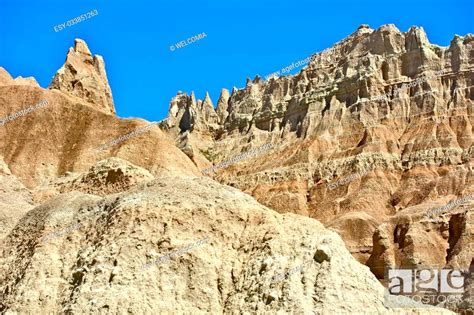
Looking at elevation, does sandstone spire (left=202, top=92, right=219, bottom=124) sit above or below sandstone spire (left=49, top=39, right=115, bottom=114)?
above

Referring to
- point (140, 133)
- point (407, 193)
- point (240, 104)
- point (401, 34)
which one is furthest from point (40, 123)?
point (240, 104)

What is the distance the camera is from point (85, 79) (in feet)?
235

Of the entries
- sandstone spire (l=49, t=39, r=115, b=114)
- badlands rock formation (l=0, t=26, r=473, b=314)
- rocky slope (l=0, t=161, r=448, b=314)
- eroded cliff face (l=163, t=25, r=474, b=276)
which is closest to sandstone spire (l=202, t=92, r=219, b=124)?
badlands rock formation (l=0, t=26, r=473, b=314)

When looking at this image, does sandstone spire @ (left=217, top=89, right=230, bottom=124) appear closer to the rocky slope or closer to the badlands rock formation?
the badlands rock formation

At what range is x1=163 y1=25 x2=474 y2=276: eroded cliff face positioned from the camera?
77.2m

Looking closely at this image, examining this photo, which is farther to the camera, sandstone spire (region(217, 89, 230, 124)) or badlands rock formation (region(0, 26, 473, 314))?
sandstone spire (region(217, 89, 230, 124))

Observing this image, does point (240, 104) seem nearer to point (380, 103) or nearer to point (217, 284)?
point (380, 103)

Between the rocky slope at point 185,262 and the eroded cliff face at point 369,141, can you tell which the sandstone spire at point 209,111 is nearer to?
the eroded cliff face at point 369,141

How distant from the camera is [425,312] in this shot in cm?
1970

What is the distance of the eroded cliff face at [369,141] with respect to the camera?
77188 mm

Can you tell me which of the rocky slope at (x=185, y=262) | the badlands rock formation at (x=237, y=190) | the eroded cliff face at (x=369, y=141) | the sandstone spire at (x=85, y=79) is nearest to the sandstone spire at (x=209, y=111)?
the badlands rock formation at (x=237, y=190)

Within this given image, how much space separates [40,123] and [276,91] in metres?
70.3

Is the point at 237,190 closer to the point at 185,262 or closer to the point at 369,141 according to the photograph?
the point at 185,262

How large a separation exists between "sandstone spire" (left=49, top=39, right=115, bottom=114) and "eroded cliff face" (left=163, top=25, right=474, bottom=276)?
24.8 meters
